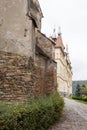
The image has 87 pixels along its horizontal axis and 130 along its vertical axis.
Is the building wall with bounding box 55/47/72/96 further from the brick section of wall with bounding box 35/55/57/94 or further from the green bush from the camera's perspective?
the green bush

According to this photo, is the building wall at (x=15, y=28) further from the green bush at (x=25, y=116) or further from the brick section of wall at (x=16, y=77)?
the green bush at (x=25, y=116)

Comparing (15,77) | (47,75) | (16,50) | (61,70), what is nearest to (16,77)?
(15,77)

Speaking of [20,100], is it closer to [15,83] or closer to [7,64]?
[15,83]

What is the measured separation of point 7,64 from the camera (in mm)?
16422

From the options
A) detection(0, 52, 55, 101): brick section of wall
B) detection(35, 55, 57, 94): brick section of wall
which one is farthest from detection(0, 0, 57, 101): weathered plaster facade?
detection(35, 55, 57, 94): brick section of wall

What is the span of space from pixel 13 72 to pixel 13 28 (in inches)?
95.1

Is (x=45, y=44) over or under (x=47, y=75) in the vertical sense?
over

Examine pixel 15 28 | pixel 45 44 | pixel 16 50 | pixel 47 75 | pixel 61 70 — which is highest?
pixel 61 70

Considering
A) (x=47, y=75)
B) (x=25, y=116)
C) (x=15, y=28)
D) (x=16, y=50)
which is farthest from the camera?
(x=47, y=75)

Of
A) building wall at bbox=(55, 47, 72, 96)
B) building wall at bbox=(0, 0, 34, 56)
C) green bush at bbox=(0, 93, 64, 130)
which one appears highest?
building wall at bbox=(55, 47, 72, 96)

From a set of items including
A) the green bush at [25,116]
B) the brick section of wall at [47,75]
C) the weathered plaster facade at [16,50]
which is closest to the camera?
the green bush at [25,116]

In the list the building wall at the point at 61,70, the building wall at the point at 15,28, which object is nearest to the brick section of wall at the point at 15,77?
the building wall at the point at 15,28

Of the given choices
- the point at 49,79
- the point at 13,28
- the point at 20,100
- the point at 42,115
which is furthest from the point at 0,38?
the point at 49,79

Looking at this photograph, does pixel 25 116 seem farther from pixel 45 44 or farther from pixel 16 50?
pixel 45 44
